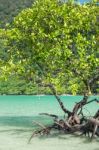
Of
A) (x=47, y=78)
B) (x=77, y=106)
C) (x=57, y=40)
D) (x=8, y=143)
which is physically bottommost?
(x=8, y=143)

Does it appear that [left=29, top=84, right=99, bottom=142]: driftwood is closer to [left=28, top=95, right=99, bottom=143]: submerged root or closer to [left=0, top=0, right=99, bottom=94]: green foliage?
[left=28, top=95, right=99, bottom=143]: submerged root

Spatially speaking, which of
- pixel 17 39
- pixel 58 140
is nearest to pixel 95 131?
pixel 58 140

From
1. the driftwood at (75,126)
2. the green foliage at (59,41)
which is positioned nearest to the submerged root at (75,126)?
the driftwood at (75,126)

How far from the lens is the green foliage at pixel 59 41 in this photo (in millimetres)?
21016

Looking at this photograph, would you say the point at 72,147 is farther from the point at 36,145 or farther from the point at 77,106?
the point at 77,106

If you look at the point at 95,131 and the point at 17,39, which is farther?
the point at 17,39

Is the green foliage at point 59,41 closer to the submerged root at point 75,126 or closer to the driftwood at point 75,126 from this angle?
the driftwood at point 75,126

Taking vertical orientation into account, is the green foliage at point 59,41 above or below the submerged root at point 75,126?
above

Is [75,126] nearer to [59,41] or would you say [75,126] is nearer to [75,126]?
[75,126]

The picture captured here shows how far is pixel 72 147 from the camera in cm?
1841

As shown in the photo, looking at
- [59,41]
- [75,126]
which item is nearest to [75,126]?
[75,126]

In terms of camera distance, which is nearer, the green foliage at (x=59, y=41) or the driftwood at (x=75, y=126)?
the driftwood at (x=75, y=126)

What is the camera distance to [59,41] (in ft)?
69.7

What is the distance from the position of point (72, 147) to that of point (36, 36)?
246 inches
